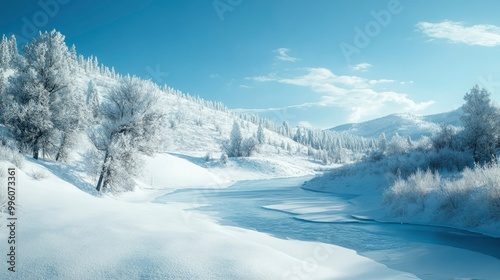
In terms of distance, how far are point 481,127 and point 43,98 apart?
145 ft

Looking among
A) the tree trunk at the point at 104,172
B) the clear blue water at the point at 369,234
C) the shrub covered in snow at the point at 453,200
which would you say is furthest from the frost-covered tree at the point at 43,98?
the shrub covered in snow at the point at 453,200

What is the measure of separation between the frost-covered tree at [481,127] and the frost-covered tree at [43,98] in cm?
4152

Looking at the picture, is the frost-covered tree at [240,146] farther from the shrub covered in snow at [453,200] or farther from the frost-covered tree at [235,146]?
the shrub covered in snow at [453,200]

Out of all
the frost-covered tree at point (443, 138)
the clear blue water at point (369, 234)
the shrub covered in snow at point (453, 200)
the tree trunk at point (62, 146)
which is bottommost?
the clear blue water at point (369, 234)

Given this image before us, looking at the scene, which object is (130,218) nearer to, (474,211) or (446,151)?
(474,211)

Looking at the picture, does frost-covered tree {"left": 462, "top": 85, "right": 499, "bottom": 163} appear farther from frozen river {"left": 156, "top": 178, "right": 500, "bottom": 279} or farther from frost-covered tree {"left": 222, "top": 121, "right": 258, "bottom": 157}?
frost-covered tree {"left": 222, "top": 121, "right": 258, "bottom": 157}

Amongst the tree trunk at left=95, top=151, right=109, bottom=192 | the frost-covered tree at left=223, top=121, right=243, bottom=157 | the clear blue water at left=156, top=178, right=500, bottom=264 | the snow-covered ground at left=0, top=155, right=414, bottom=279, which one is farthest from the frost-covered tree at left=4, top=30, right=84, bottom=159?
the frost-covered tree at left=223, top=121, right=243, bottom=157

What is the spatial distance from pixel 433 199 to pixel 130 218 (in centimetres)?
1561

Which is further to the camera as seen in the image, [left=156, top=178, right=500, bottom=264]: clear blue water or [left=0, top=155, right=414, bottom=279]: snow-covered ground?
[left=156, top=178, right=500, bottom=264]: clear blue water

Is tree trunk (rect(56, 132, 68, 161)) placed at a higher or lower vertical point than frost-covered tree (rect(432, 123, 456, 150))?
lower

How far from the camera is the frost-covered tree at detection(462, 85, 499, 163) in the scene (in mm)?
34250

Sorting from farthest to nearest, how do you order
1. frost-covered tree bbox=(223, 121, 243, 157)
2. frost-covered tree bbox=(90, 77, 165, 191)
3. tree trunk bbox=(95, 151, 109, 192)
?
1. frost-covered tree bbox=(223, 121, 243, 157)
2. frost-covered tree bbox=(90, 77, 165, 191)
3. tree trunk bbox=(95, 151, 109, 192)

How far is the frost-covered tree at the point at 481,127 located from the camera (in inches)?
1348

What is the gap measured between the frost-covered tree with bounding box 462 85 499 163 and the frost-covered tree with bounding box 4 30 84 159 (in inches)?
1635
